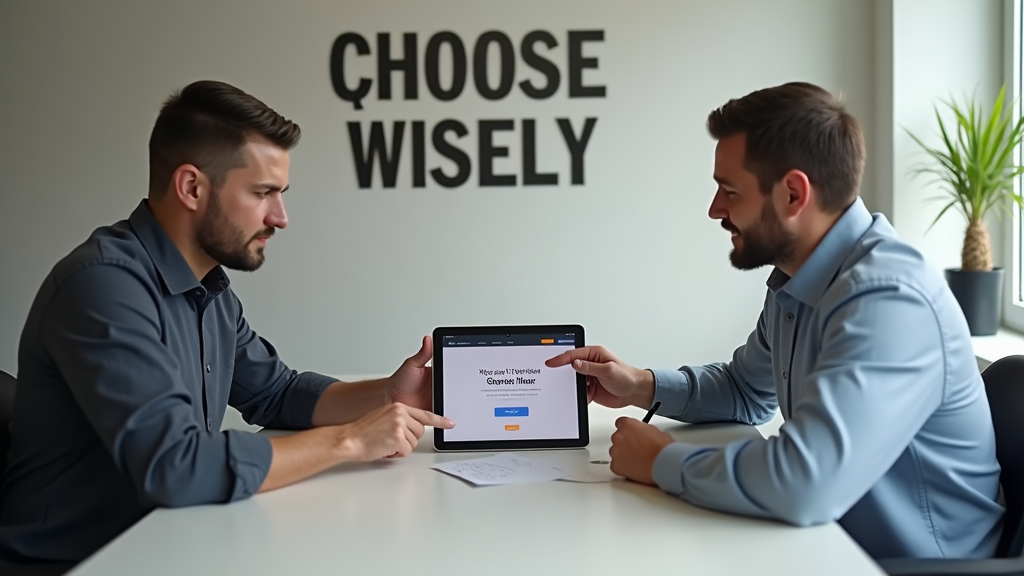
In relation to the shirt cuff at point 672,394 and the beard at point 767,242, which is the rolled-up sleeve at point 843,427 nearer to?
the beard at point 767,242

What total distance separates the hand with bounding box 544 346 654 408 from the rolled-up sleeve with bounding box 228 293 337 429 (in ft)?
1.88

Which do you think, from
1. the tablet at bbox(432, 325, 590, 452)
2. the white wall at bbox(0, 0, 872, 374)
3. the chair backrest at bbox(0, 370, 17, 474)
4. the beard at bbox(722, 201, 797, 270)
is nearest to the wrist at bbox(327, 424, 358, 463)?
the tablet at bbox(432, 325, 590, 452)

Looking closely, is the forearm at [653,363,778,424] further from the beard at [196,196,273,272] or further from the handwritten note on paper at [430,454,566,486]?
the beard at [196,196,273,272]

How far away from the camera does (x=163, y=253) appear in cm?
194

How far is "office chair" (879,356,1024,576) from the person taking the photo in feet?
5.17

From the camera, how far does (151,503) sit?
1653mm

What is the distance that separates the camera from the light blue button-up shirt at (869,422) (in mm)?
1533

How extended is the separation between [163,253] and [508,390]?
0.70 m

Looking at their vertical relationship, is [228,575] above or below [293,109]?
below

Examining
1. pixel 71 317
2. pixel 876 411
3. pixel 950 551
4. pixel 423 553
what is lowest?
pixel 950 551

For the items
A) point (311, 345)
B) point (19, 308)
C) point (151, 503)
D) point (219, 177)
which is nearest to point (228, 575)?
point (151, 503)

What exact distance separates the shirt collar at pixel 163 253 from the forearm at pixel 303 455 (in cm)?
37

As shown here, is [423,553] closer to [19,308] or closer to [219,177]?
[219,177]

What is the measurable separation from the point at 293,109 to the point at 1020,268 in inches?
112
